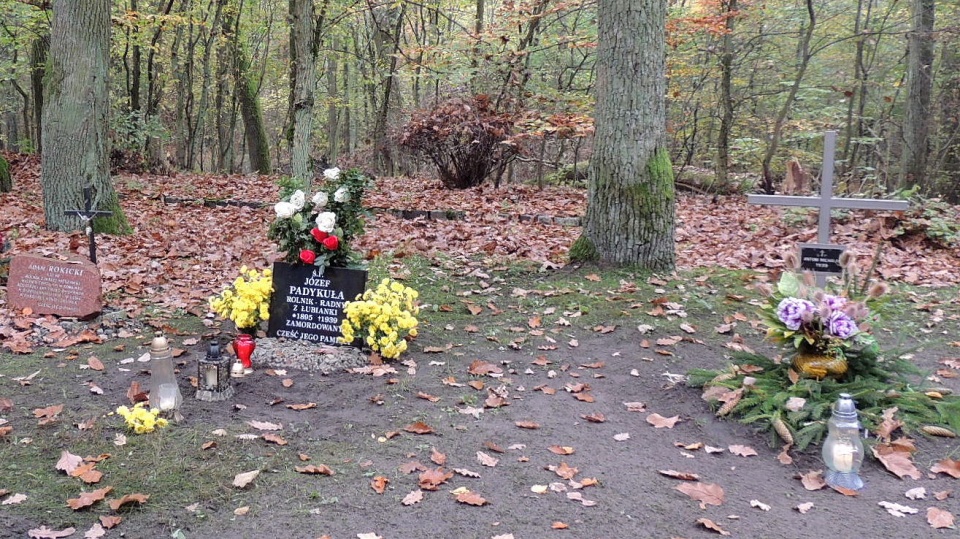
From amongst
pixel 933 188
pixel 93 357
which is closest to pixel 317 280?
pixel 93 357

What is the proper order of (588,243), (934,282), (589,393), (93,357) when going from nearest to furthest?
(589,393)
(93,357)
(588,243)
(934,282)

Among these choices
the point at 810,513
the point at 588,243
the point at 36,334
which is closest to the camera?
the point at 810,513

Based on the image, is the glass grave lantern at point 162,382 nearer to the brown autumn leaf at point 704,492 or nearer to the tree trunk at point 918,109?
the brown autumn leaf at point 704,492

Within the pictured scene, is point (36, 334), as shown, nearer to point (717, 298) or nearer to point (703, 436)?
point (703, 436)

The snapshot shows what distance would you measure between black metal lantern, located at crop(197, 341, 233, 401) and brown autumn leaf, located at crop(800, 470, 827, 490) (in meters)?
3.51

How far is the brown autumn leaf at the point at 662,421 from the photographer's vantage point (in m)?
4.30

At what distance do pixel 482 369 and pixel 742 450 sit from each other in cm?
191

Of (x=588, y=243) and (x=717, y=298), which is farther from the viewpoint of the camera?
(x=588, y=243)

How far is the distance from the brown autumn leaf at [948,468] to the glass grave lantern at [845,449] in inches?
18.7

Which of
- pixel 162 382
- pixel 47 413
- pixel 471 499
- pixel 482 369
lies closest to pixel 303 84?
pixel 482 369

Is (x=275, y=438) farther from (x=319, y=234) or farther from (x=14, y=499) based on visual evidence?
(x=319, y=234)

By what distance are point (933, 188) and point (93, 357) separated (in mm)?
15860

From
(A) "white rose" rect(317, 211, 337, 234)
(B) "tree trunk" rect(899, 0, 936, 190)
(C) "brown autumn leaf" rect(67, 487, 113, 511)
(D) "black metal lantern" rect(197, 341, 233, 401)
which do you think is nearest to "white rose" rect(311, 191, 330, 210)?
(A) "white rose" rect(317, 211, 337, 234)

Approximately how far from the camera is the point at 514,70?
1452 centimetres
